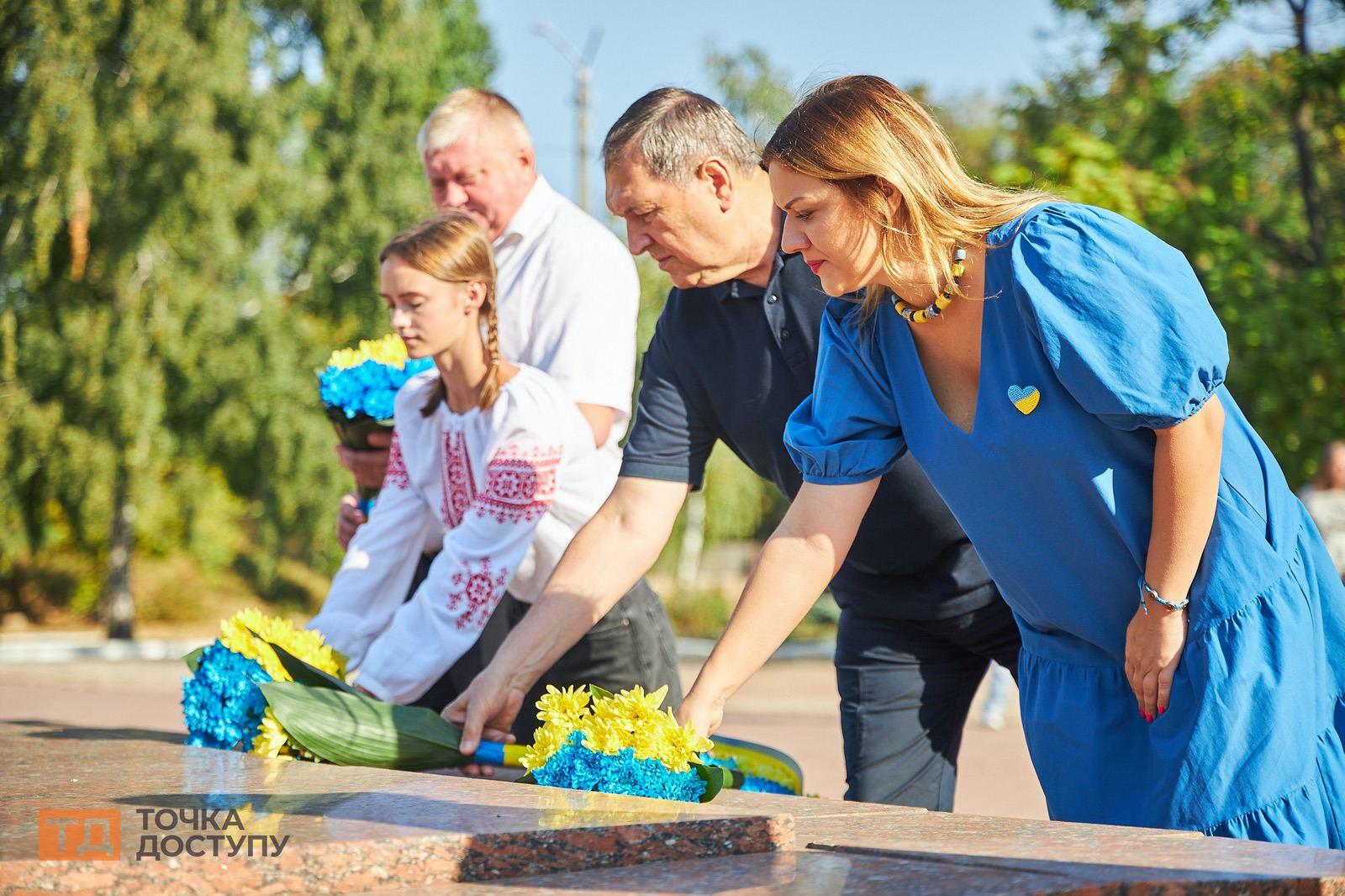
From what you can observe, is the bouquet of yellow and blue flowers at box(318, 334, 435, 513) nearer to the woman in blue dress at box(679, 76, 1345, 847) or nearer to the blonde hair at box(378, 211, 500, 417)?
the blonde hair at box(378, 211, 500, 417)

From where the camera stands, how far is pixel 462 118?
3988 mm

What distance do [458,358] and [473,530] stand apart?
52 cm

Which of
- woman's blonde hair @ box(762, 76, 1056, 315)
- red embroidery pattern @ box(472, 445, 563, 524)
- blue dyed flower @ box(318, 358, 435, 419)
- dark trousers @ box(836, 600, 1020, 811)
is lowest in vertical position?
dark trousers @ box(836, 600, 1020, 811)

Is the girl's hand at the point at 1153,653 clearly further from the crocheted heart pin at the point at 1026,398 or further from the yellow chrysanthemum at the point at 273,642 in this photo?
the yellow chrysanthemum at the point at 273,642

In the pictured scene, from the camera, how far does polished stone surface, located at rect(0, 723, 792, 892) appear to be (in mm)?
1617

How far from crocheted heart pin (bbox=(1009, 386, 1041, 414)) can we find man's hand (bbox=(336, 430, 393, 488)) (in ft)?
7.08

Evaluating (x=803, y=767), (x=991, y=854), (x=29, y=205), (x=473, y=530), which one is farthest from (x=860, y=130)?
(x=29, y=205)

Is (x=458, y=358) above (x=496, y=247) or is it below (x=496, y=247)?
below

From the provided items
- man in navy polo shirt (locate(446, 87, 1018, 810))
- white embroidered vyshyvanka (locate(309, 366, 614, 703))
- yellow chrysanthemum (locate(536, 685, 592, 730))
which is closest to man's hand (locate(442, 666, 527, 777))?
man in navy polo shirt (locate(446, 87, 1018, 810))

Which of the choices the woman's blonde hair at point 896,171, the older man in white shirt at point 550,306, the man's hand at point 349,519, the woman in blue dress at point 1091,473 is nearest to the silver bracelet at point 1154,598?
the woman in blue dress at point 1091,473

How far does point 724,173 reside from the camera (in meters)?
3.01

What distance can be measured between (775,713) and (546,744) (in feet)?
33.1

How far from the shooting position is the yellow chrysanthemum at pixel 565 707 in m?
2.33

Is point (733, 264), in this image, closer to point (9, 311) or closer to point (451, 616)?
point (451, 616)
